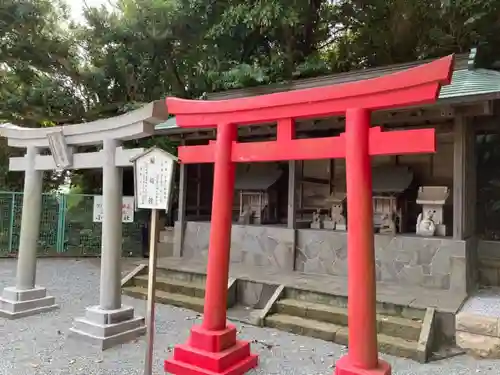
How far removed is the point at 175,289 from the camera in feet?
22.8

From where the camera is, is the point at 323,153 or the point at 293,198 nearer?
the point at 323,153

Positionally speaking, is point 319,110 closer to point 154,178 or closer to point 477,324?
point 154,178

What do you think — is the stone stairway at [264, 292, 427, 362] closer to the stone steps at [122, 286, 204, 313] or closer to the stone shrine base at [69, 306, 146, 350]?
the stone steps at [122, 286, 204, 313]

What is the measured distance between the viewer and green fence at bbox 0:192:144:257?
35.1ft

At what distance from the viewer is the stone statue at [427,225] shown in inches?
262

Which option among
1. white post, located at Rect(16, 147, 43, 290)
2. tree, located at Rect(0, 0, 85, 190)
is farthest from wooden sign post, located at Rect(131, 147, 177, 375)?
tree, located at Rect(0, 0, 85, 190)

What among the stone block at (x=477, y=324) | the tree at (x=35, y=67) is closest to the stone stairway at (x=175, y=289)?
the stone block at (x=477, y=324)

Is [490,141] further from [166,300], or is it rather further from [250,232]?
[166,300]

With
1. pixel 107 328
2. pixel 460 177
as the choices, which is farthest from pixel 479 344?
pixel 107 328

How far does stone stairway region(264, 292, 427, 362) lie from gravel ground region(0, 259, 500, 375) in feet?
0.42

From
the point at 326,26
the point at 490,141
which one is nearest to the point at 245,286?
the point at 490,141

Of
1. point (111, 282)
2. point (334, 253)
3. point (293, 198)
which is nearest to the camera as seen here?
point (111, 282)

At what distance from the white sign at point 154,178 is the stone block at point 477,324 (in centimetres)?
374

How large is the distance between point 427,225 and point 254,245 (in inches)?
126
